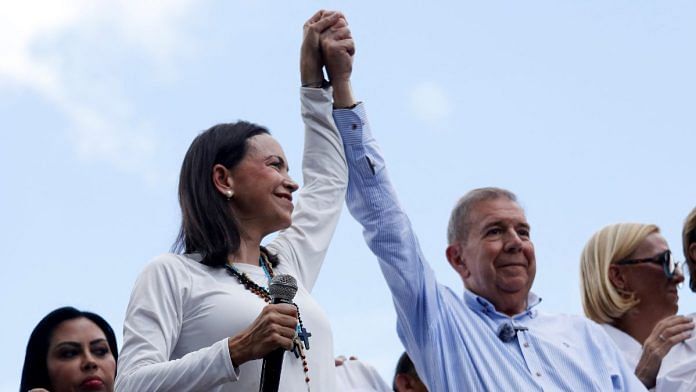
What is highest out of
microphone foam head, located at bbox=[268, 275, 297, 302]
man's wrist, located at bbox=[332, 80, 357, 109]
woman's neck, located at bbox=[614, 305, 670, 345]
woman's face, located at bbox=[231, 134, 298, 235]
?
man's wrist, located at bbox=[332, 80, 357, 109]

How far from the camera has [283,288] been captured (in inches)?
149

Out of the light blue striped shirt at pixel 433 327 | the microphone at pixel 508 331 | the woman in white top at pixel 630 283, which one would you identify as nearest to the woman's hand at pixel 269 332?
the light blue striped shirt at pixel 433 327

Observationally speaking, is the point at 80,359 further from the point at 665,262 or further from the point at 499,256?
the point at 665,262

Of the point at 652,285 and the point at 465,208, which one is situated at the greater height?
the point at 465,208

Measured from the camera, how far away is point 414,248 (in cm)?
530

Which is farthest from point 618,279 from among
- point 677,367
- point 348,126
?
point 348,126

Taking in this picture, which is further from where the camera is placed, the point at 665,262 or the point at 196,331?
the point at 665,262

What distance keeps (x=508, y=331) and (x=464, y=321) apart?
0.24 metres

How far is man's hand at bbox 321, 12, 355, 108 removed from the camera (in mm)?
5156

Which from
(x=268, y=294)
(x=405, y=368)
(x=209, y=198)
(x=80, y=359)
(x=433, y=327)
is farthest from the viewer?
(x=405, y=368)

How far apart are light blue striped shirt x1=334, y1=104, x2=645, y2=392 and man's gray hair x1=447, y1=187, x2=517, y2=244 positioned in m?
0.59

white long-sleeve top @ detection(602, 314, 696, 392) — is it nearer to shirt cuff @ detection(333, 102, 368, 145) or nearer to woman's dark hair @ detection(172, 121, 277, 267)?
shirt cuff @ detection(333, 102, 368, 145)

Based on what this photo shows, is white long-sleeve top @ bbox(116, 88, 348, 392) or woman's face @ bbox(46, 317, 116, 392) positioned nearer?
white long-sleeve top @ bbox(116, 88, 348, 392)

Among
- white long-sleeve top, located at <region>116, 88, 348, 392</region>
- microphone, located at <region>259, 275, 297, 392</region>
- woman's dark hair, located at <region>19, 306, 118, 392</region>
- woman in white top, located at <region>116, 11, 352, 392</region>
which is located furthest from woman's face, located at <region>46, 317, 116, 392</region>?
microphone, located at <region>259, 275, 297, 392</region>
